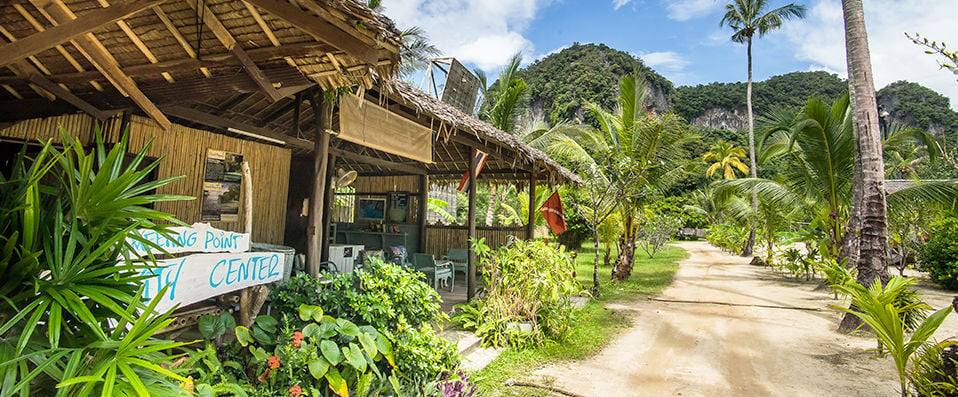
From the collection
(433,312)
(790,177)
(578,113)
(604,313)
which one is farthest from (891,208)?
(578,113)

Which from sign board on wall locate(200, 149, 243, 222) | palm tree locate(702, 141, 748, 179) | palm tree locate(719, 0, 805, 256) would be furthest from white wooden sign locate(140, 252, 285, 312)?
palm tree locate(702, 141, 748, 179)

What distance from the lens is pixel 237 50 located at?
273 centimetres

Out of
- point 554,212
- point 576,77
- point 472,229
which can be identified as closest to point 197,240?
point 472,229

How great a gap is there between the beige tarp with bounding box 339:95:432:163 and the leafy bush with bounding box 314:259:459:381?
1.48 metres

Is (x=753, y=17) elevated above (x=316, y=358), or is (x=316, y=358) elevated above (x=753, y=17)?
(x=753, y=17)

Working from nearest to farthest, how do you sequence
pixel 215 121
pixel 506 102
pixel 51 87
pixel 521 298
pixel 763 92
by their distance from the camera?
pixel 51 87, pixel 215 121, pixel 521 298, pixel 506 102, pixel 763 92

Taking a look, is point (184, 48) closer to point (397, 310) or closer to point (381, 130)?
point (381, 130)

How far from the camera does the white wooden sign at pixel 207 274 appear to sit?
2252 millimetres

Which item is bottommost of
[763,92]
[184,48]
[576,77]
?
[184,48]

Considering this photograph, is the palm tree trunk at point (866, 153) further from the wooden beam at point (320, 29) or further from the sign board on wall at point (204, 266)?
the sign board on wall at point (204, 266)

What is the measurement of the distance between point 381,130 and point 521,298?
8.41 feet

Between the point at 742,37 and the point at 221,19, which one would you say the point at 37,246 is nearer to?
the point at 221,19

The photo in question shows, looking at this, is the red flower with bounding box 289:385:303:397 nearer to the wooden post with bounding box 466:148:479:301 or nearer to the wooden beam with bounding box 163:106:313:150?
the wooden beam with bounding box 163:106:313:150

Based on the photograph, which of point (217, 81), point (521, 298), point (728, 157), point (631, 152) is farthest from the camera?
point (728, 157)
